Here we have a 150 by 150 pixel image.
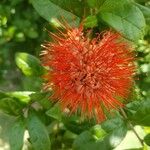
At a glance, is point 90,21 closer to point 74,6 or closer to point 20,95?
point 74,6

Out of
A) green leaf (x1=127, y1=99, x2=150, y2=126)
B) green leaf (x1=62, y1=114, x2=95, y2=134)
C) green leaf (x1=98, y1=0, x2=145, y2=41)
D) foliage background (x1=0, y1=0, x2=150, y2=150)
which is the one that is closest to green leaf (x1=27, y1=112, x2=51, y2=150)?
foliage background (x1=0, y1=0, x2=150, y2=150)

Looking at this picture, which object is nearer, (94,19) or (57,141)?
(94,19)

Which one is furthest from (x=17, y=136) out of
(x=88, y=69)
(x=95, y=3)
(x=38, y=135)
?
(x=95, y=3)

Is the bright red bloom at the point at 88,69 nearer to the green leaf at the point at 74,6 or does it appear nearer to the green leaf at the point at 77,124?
the green leaf at the point at 74,6

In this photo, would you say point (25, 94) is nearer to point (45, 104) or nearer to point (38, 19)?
point (45, 104)

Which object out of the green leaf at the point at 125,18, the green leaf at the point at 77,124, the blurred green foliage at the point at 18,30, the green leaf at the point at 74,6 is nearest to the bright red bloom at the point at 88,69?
the green leaf at the point at 125,18

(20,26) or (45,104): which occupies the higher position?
(20,26)

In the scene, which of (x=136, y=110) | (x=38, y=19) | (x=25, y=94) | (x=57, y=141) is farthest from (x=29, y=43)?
(x=136, y=110)
